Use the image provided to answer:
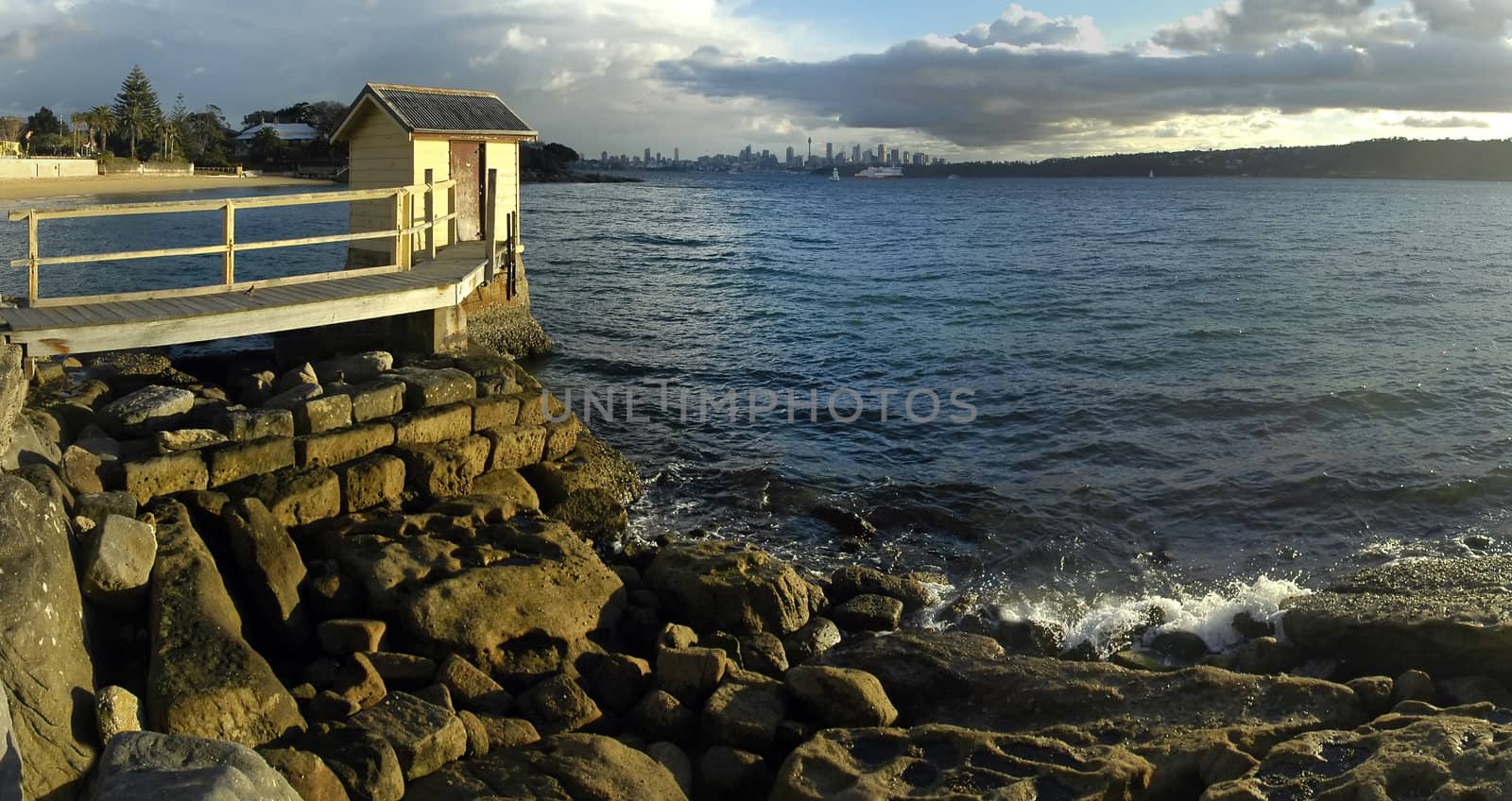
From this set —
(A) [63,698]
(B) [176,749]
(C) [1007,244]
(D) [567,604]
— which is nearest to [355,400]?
(D) [567,604]

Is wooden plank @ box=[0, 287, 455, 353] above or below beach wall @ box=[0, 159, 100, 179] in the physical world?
below

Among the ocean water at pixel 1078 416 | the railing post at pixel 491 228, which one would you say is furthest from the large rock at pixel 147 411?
the railing post at pixel 491 228

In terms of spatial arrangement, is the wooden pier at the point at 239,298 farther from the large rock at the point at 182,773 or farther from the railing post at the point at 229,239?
the large rock at the point at 182,773

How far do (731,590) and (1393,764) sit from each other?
15.8 feet

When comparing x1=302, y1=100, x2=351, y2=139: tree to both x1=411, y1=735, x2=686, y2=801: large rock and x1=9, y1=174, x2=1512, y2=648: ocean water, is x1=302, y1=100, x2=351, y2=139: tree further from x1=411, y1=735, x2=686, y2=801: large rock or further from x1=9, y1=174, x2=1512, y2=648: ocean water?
x1=411, y1=735, x2=686, y2=801: large rock

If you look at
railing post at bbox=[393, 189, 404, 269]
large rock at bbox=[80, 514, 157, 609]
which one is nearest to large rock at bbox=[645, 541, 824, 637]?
large rock at bbox=[80, 514, 157, 609]

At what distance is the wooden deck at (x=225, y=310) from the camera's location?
1069 centimetres

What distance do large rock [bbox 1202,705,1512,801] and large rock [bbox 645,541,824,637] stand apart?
3.97 meters

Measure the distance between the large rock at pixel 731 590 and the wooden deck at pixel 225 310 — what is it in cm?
550

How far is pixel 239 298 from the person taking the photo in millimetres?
12445

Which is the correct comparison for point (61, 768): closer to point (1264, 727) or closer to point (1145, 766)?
point (1145, 766)

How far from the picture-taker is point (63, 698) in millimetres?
5773

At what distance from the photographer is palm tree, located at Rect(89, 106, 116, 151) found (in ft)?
341

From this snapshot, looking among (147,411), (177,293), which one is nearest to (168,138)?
(177,293)
